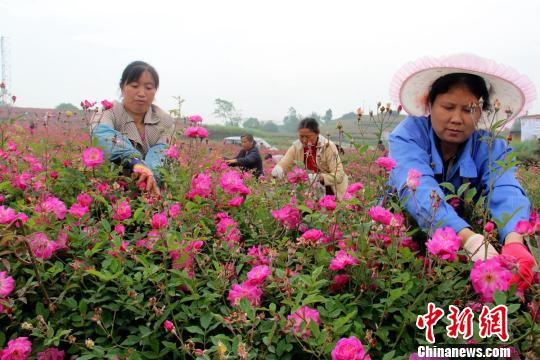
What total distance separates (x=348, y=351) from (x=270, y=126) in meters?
65.2

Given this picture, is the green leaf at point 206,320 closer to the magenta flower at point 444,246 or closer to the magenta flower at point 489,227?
the magenta flower at point 444,246

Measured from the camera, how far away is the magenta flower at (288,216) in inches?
60.6

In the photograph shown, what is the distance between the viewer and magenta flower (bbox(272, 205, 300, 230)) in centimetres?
154

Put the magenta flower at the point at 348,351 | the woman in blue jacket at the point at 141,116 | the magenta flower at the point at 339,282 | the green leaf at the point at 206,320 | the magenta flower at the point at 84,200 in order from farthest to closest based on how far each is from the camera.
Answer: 1. the woman in blue jacket at the point at 141,116
2. the magenta flower at the point at 84,200
3. the magenta flower at the point at 339,282
4. the green leaf at the point at 206,320
5. the magenta flower at the point at 348,351

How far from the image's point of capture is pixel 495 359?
1015 millimetres

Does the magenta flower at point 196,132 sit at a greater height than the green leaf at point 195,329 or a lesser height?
greater

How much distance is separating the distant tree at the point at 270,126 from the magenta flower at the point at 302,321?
62.0 metres

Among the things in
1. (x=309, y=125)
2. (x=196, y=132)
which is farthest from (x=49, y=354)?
(x=309, y=125)

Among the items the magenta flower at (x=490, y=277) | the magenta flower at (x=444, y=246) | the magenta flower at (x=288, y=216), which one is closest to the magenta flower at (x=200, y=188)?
the magenta flower at (x=288, y=216)

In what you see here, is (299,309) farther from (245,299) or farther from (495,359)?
(495,359)

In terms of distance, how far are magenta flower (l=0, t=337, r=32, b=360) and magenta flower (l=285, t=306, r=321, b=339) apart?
2.14ft

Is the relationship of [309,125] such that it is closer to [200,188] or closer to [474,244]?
[200,188]

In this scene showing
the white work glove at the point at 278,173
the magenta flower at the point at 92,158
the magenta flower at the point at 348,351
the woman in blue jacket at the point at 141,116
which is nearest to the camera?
the magenta flower at the point at 348,351

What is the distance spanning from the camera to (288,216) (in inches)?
61.2
